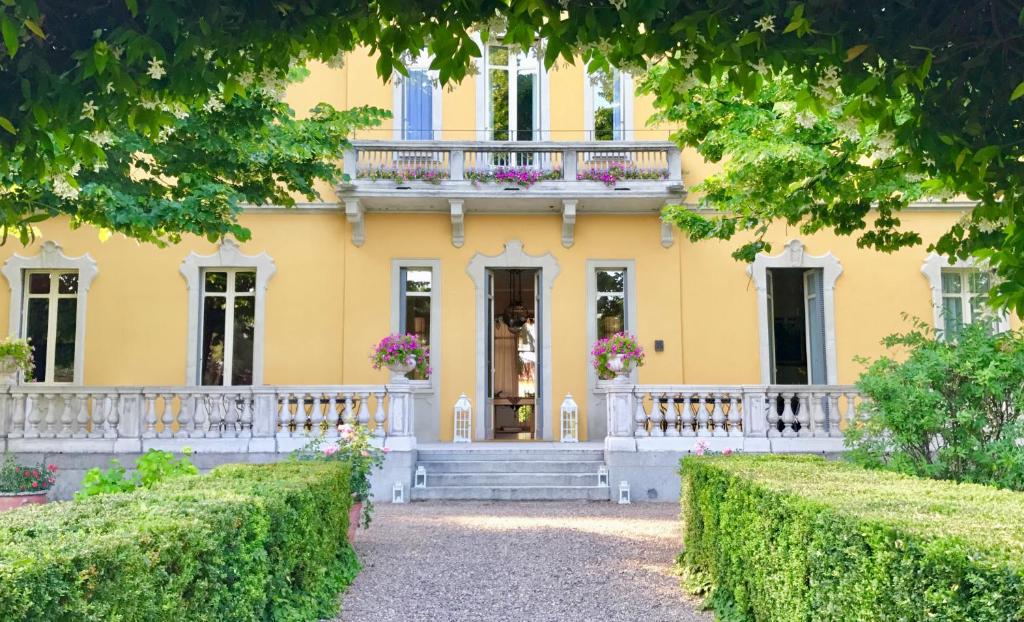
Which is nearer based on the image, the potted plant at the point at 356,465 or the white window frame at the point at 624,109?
the potted plant at the point at 356,465

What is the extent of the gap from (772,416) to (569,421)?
3.29 meters

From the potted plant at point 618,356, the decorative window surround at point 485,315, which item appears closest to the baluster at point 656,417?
the potted plant at point 618,356

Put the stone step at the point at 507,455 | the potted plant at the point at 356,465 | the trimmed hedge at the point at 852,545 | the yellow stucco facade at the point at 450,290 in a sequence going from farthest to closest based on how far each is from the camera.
→ the yellow stucco facade at the point at 450,290 < the stone step at the point at 507,455 < the potted plant at the point at 356,465 < the trimmed hedge at the point at 852,545

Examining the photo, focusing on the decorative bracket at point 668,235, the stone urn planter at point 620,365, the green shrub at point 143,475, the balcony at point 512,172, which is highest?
the balcony at point 512,172

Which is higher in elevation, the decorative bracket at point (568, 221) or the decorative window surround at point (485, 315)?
the decorative bracket at point (568, 221)

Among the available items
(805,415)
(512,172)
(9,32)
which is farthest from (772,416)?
(9,32)

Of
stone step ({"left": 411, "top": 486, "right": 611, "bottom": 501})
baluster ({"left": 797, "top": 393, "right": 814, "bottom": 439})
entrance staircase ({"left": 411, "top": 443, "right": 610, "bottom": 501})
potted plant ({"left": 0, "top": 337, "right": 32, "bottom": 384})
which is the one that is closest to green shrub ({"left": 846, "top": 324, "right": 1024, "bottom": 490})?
baluster ({"left": 797, "top": 393, "right": 814, "bottom": 439})

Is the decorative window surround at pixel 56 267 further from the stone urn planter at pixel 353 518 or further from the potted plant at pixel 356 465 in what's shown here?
the stone urn planter at pixel 353 518

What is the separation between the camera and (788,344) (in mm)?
14266

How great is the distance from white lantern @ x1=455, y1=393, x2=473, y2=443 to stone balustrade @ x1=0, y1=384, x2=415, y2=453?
75.6 inches

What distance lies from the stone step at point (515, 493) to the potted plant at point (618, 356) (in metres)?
1.70

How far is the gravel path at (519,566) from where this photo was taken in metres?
5.58

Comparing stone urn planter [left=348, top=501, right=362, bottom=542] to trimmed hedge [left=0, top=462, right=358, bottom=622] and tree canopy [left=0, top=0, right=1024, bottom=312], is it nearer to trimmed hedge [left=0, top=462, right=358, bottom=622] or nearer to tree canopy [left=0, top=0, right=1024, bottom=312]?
trimmed hedge [left=0, top=462, right=358, bottom=622]

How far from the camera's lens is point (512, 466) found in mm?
11359
